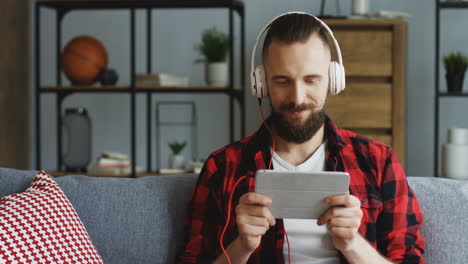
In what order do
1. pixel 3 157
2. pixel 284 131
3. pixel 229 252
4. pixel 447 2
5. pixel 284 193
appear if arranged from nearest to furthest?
pixel 284 193 < pixel 229 252 < pixel 284 131 < pixel 447 2 < pixel 3 157

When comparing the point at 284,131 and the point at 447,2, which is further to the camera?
the point at 447,2

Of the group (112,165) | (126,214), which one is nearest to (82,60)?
(112,165)

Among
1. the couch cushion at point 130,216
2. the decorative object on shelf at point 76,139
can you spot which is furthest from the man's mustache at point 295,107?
the decorative object on shelf at point 76,139

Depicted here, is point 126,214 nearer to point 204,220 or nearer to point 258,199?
point 204,220

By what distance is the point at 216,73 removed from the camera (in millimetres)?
3172

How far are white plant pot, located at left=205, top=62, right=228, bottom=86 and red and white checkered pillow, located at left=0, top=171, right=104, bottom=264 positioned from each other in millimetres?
1929

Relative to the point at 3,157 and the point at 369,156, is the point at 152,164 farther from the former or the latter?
the point at 369,156

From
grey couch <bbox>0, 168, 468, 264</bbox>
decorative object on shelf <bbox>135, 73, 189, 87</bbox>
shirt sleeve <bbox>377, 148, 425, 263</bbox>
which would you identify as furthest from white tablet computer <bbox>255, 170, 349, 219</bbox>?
decorative object on shelf <bbox>135, 73, 189, 87</bbox>

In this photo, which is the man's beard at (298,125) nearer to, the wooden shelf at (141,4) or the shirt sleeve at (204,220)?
the shirt sleeve at (204,220)

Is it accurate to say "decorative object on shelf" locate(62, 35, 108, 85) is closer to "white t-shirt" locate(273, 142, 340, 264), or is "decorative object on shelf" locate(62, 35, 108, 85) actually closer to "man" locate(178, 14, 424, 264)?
"man" locate(178, 14, 424, 264)

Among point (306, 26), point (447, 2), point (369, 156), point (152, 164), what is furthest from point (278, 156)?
point (152, 164)

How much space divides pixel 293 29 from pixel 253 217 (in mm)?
474

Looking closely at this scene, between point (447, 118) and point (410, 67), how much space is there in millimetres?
389

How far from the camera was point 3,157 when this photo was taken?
3471 mm
